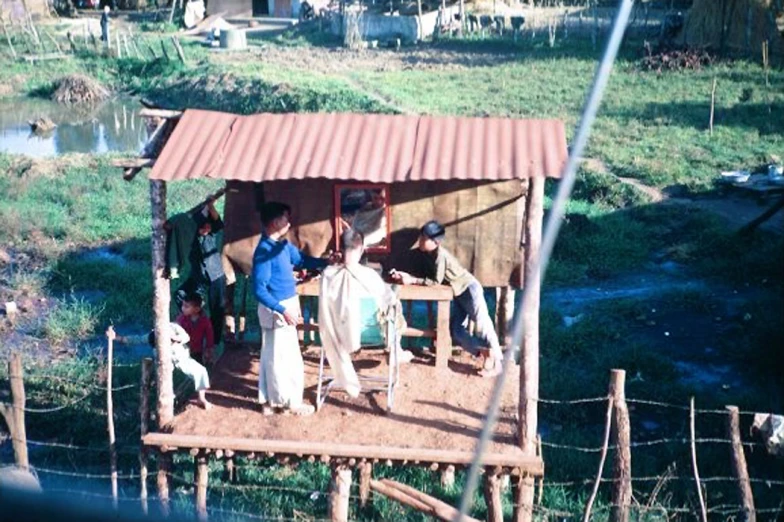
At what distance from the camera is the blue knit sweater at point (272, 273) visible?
608 cm

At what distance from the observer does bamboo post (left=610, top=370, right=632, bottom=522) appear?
592 centimetres

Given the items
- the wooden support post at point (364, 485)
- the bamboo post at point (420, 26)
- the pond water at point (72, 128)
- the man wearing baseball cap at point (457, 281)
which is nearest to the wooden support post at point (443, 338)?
the man wearing baseball cap at point (457, 281)

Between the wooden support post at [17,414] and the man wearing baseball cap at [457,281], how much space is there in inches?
112

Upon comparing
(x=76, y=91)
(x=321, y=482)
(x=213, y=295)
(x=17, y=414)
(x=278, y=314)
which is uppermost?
(x=76, y=91)

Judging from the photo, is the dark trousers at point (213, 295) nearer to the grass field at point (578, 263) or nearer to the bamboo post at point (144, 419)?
the bamboo post at point (144, 419)

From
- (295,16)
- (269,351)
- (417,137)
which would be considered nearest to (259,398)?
(269,351)

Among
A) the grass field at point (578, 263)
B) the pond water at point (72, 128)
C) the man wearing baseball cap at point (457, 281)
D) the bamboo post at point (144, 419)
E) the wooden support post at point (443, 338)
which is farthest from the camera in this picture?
the pond water at point (72, 128)

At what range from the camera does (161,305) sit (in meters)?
6.31

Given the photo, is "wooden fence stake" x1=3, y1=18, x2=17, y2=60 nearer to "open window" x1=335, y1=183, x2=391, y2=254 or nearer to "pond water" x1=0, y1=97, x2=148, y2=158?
"pond water" x1=0, y1=97, x2=148, y2=158

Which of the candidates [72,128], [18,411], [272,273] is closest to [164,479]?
[18,411]

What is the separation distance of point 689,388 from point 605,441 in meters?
3.54

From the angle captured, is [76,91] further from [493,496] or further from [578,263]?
[493,496]

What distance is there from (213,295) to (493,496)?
2.83 metres

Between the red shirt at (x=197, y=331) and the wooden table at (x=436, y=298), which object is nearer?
the wooden table at (x=436, y=298)
